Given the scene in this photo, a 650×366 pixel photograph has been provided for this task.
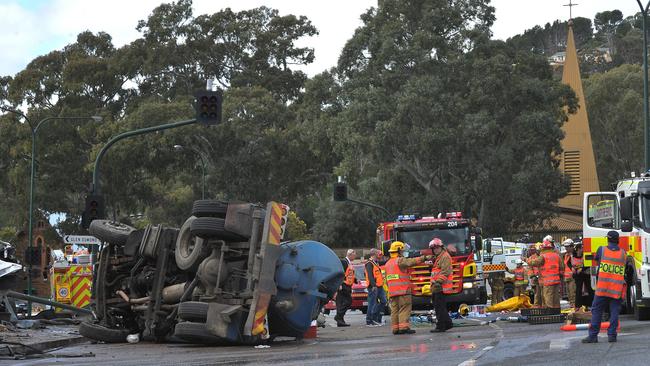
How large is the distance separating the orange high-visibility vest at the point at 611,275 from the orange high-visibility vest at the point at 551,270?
6635 mm

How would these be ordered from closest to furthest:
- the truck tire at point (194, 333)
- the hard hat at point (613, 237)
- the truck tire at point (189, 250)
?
the hard hat at point (613, 237) → the truck tire at point (194, 333) → the truck tire at point (189, 250)

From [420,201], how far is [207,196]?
13927 millimetres

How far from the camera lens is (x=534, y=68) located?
5594 centimetres

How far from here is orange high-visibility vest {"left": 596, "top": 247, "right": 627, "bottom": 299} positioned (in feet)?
48.6

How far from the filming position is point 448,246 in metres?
27.2

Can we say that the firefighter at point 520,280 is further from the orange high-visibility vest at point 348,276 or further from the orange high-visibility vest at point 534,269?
the orange high-visibility vest at point 348,276

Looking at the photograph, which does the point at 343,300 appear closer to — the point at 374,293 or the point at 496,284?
the point at 374,293

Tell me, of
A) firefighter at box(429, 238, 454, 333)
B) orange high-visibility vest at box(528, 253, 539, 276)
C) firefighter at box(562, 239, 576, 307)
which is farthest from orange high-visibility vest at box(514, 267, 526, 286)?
firefighter at box(429, 238, 454, 333)

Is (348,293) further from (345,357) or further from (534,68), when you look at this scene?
(534,68)

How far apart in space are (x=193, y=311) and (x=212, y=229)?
4.10 feet

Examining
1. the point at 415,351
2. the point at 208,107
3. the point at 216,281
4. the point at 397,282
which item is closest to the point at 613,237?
the point at 415,351

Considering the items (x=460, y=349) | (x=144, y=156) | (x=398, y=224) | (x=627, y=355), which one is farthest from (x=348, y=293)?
(x=144, y=156)

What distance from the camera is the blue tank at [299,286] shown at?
54.7ft

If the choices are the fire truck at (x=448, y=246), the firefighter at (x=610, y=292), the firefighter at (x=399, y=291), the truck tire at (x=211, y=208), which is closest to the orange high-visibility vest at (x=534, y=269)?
the fire truck at (x=448, y=246)
